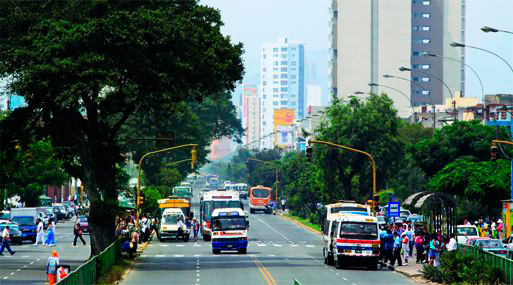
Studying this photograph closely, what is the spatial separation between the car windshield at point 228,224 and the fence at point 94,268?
10877 millimetres

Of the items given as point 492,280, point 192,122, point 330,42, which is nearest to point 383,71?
point 330,42

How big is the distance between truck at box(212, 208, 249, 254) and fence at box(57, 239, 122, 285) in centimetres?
1094

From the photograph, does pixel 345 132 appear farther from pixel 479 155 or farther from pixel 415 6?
pixel 415 6

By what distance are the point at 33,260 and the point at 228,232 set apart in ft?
36.6

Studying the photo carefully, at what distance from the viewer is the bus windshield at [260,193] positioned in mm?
138000

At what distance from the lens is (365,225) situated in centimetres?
4978

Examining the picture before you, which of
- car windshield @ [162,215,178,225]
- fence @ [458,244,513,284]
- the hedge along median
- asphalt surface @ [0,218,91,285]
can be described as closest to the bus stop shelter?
the hedge along median

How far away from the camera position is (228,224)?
61.9 metres

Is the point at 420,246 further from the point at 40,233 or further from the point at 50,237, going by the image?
the point at 40,233

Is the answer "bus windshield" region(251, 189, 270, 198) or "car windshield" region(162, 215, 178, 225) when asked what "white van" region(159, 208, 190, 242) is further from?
"bus windshield" region(251, 189, 270, 198)

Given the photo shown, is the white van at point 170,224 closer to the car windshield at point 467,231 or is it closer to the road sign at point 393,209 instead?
the road sign at point 393,209

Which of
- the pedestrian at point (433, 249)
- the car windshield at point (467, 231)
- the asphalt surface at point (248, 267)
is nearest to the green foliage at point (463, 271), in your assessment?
the asphalt surface at point (248, 267)

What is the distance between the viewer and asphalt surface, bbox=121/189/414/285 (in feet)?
142

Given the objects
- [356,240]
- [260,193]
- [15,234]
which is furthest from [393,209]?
[260,193]
